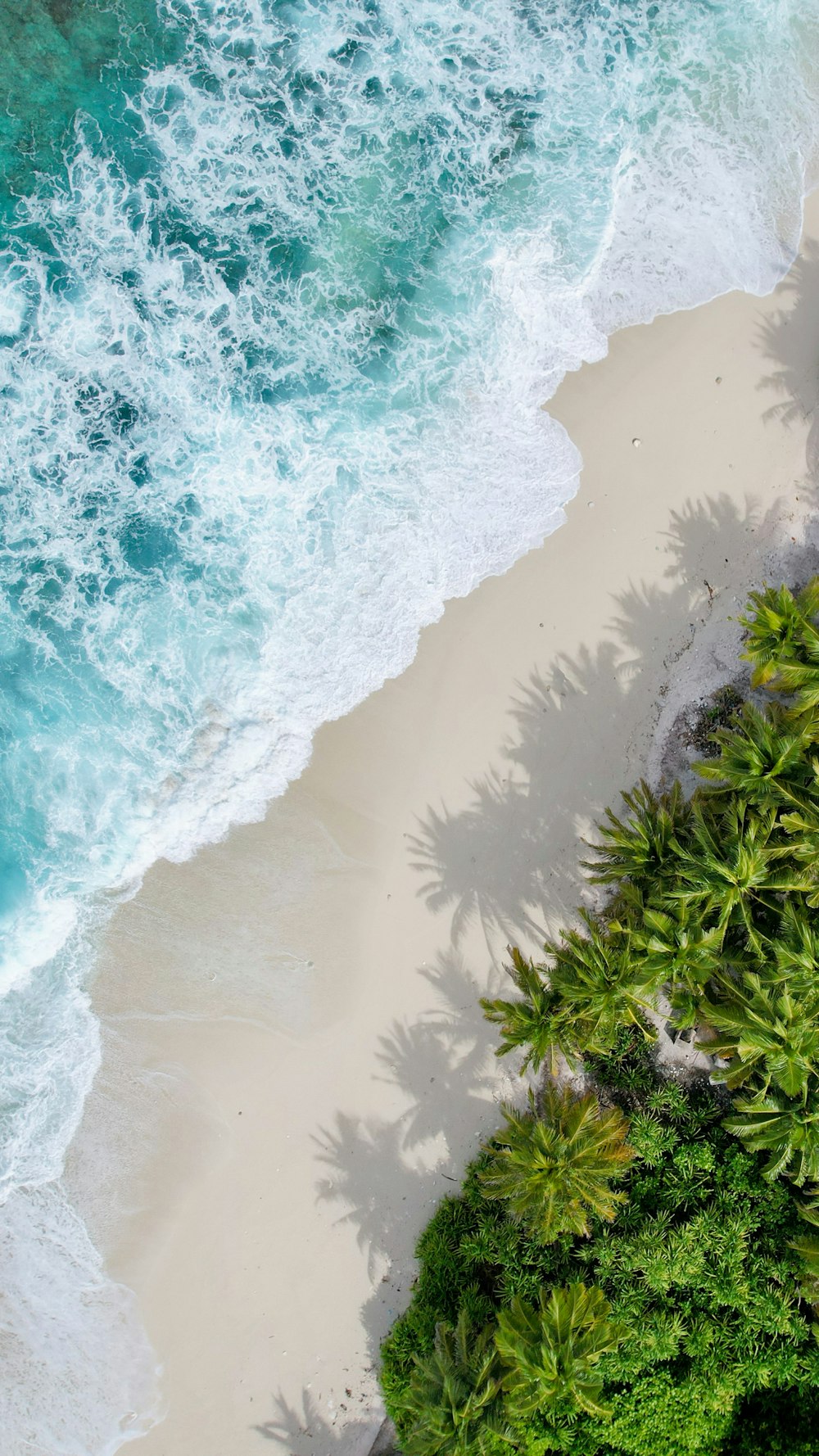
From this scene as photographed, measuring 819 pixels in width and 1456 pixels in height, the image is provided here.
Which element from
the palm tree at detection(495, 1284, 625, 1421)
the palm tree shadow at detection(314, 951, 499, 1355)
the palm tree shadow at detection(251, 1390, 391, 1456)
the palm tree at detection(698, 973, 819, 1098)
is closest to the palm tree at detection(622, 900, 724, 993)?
the palm tree at detection(698, 973, 819, 1098)

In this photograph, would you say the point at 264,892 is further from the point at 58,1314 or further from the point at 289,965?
the point at 58,1314

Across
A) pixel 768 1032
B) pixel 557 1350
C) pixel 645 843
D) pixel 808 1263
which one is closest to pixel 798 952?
pixel 768 1032

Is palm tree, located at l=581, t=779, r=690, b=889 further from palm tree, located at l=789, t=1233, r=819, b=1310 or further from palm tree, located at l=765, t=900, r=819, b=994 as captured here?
palm tree, located at l=789, t=1233, r=819, b=1310

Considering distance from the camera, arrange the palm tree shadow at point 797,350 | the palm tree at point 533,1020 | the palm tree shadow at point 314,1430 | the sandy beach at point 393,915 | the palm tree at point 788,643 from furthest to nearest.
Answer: the palm tree shadow at point 797,350
the sandy beach at point 393,915
the palm tree shadow at point 314,1430
the palm tree at point 533,1020
the palm tree at point 788,643

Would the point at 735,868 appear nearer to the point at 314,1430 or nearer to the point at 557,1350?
the point at 557,1350

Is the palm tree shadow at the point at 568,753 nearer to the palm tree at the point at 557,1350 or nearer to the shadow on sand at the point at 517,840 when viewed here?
the shadow on sand at the point at 517,840

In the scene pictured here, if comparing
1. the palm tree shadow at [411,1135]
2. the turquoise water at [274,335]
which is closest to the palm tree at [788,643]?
the turquoise water at [274,335]
